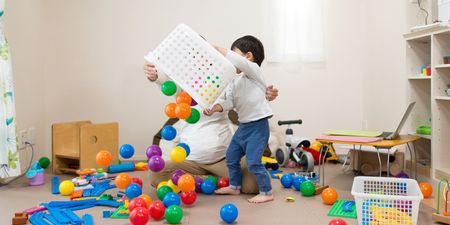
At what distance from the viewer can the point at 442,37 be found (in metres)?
2.76

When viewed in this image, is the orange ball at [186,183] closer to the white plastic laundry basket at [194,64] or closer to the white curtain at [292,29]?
the white plastic laundry basket at [194,64]

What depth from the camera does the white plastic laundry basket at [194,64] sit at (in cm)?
227

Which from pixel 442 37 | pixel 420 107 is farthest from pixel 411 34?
pixel 420 107

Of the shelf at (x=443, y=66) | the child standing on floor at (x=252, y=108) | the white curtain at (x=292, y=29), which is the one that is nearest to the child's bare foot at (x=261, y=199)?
the child standing on floor at (x=252, y=108)

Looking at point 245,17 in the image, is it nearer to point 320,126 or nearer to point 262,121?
point 320,126

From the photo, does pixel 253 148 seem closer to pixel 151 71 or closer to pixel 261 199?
pixel 261 199

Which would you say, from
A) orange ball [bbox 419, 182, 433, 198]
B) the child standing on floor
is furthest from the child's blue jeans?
orange ball [bbox 419, 182, 433, 198]

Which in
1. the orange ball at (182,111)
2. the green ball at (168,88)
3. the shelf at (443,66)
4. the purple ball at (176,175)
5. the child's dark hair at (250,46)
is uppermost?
the child's dark hair at (250,46)

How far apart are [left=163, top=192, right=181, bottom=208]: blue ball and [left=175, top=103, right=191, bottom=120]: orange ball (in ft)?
1.37

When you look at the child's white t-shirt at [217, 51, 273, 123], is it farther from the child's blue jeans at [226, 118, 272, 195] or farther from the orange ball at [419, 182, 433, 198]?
the orange ball at [419, 182, 433, 198]

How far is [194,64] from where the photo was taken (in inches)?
90.4

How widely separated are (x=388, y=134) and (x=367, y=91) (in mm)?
1407

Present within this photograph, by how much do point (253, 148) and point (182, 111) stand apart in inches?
21.3

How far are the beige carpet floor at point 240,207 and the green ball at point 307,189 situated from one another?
0.04 meters
